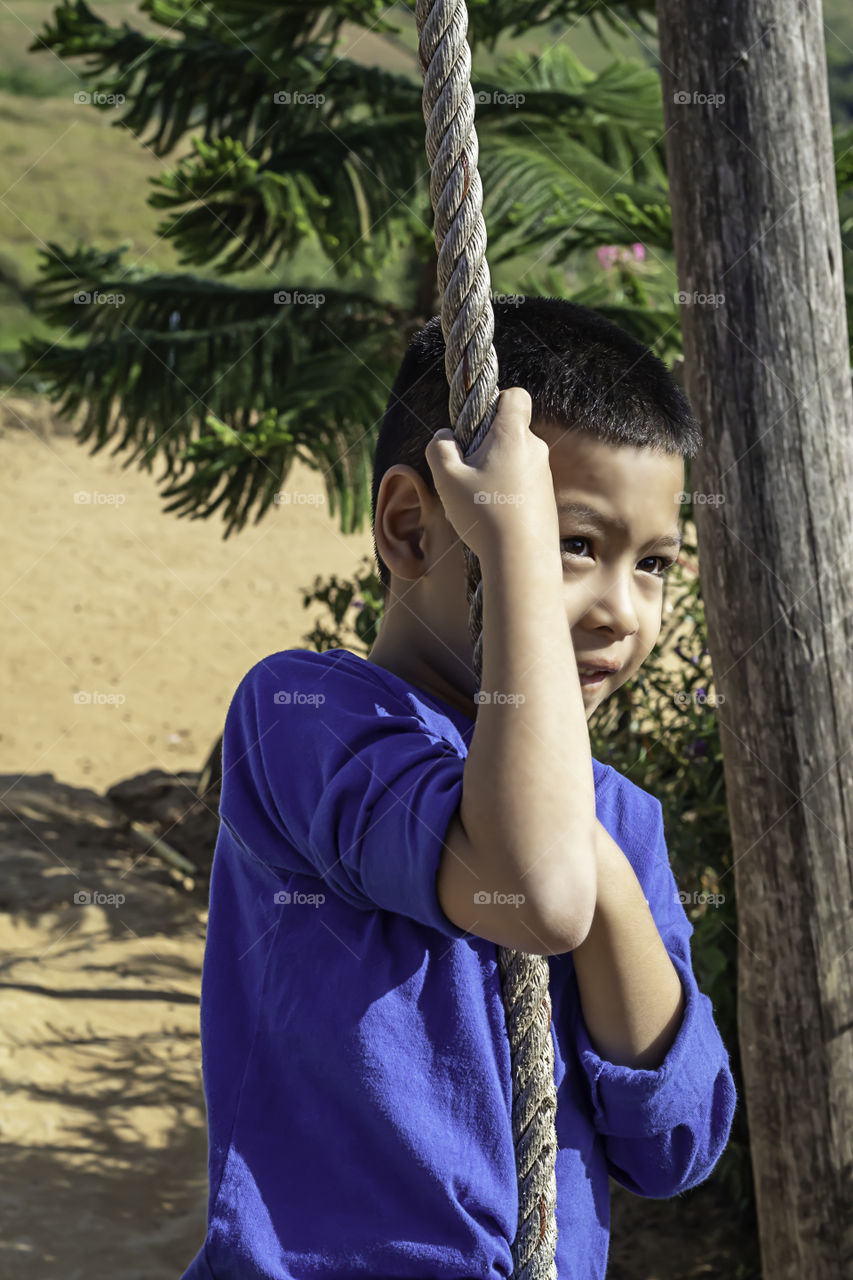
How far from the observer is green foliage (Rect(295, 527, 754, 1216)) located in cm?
277

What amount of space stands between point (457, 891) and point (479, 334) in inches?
15.8

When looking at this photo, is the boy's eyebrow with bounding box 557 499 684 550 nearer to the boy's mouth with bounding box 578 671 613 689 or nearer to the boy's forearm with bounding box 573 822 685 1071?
the boy's mouth with bounding box 578 671 613 689

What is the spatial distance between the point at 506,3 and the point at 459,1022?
375cm

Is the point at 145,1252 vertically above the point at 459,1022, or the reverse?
the point at 459,1022

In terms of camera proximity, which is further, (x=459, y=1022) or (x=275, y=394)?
(x=275, y=394)

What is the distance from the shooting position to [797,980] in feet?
6.81

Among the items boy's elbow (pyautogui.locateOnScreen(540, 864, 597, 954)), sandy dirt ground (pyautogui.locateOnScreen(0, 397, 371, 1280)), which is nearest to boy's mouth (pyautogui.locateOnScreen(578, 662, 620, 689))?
boy's elbow (pyautogui.locateOnScreen(540, 864, 597, 954))

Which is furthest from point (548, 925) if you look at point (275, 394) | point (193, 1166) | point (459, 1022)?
point (275, 394)

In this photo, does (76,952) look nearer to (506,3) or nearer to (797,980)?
(797,980)

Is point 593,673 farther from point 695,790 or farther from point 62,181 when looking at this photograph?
point 62,181

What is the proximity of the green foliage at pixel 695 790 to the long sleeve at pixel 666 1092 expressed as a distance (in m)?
1.48

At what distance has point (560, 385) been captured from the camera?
1015 millimetres

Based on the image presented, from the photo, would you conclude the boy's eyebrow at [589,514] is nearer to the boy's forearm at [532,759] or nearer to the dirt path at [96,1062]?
the boy's forearm at [532,759]

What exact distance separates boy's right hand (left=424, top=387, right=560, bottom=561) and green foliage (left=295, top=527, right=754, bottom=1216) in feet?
6.00
